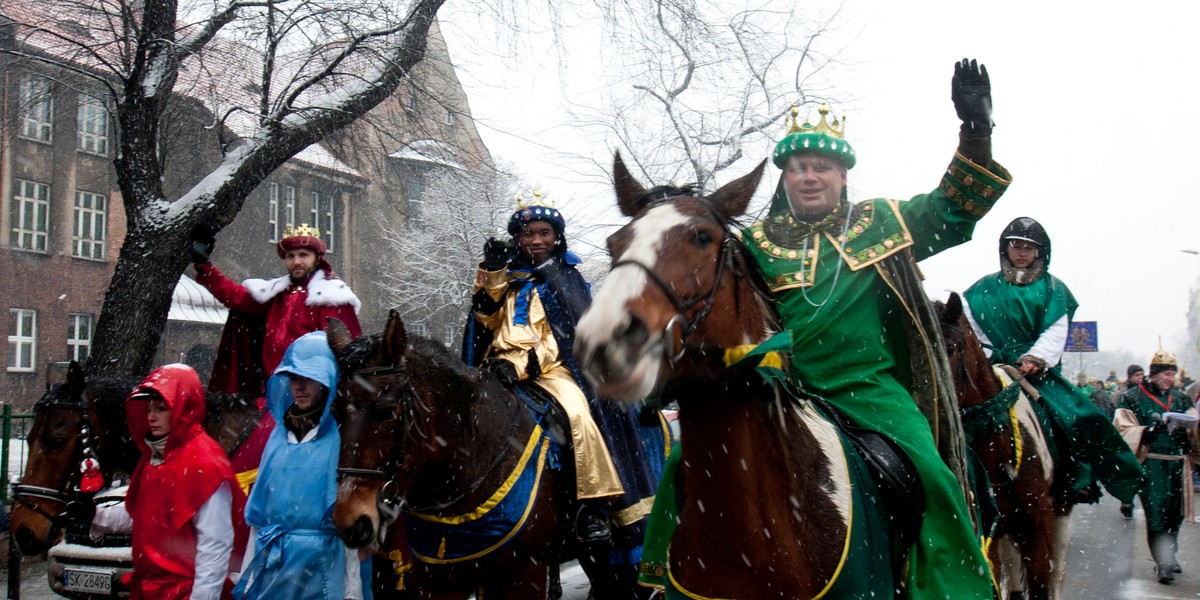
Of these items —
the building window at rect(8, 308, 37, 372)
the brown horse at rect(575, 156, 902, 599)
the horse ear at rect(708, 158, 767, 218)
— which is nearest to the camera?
the brown horse at rect(575, 156, 902, 599)

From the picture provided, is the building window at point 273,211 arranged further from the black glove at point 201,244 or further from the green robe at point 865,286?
the green robe at point 865,286

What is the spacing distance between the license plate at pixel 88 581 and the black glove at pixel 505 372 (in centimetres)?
304

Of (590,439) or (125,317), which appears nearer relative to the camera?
(590,439)

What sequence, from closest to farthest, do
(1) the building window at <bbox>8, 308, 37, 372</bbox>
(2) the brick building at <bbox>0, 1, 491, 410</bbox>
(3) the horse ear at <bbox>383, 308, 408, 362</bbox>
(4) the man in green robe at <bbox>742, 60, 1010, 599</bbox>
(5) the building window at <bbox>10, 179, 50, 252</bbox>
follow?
(4) the man in green robe at <bbox>742, 60, 1010, 599</bbox>
(3) the horse ear at <bbox>383, 308, 408, 362</bbox>
(2) the brick building at <bbox>0, 1, 491, 410</bbox>
(1) the building window at <bbox>8, 308, 37, 372</bbox>
(5) the building window at <bbox>10, 179, 50, 252</bbox>

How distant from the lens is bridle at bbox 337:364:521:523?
4.36 metres

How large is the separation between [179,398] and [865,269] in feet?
11.9

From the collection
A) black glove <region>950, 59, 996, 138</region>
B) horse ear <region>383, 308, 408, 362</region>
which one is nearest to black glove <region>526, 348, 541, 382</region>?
horse ear <region>383, 308, 408, 362</region>

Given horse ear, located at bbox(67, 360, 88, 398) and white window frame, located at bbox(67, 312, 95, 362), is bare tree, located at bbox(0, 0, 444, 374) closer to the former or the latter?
horse ear, located at bbox(67, 360, 88, 398)

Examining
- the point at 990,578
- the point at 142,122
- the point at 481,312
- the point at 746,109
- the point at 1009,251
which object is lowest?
the point at 990,578

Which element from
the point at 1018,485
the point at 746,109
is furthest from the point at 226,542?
the point at 746,109

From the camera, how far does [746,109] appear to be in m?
23.7

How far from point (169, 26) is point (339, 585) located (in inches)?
260

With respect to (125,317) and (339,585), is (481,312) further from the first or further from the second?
(125,317)

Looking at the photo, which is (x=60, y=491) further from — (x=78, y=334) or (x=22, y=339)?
(x=78, y=334)
